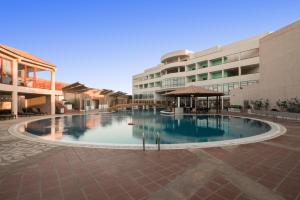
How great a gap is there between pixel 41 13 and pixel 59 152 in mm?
16404

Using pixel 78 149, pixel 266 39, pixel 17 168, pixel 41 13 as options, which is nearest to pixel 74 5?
pixel 41 13

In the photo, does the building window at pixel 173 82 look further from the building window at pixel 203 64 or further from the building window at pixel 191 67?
the building window at pixel 203 64

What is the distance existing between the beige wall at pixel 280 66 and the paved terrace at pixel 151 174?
49.5 ft

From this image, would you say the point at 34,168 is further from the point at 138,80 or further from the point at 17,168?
the point at 138,80

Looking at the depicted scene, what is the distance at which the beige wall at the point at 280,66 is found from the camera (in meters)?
17.0

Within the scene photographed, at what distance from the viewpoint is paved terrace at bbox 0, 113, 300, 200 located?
129 inches

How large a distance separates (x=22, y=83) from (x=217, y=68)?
3184cm

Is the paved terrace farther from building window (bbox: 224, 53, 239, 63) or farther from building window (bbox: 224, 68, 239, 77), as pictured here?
building window (bbox: 224, 68, 239, 77)

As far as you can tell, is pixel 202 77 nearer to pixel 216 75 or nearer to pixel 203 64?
pixel 203 64

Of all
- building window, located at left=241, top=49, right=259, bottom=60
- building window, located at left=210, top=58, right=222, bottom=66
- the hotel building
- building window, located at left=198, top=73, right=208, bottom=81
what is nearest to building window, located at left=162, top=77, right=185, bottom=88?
building window, located at left=198, top=73, right=208, bottom=81

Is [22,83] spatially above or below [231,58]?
below

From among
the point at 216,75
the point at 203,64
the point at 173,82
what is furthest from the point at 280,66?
the point at 173,82

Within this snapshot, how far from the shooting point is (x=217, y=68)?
32.7 m

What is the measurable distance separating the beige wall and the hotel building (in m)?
29.1
